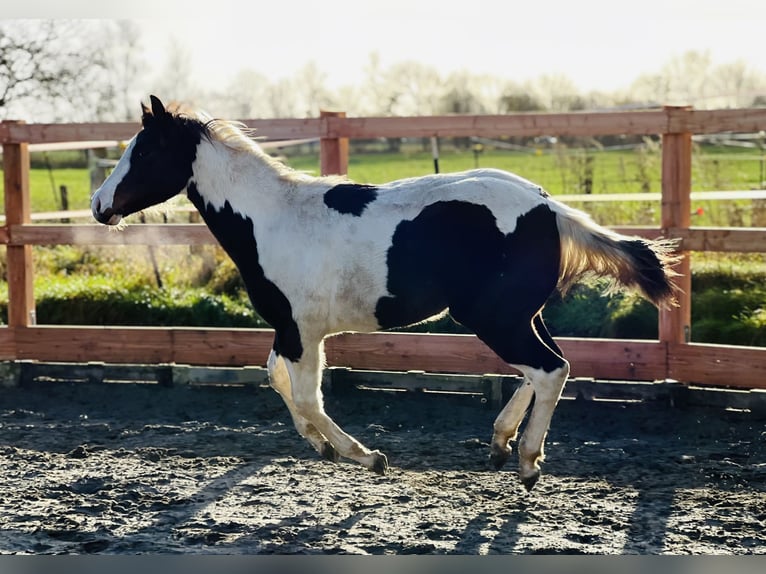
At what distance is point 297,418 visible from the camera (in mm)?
4879

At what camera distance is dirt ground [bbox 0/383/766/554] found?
3.89 meters

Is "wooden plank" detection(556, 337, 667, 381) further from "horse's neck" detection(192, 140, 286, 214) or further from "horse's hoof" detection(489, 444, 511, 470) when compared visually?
"horse's neck" detection(192, 140, 286, 214)

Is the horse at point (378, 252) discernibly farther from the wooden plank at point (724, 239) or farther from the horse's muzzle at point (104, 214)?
the wooden plank at point (724, 239)

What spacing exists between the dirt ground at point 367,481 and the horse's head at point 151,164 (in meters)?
1.37

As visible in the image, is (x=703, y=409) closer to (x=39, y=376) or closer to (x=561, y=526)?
(x=561, y=526)

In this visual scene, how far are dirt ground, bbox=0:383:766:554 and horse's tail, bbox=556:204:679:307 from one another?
0.94 meters

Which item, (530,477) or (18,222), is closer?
(530,477)

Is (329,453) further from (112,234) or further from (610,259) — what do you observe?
(112,234)

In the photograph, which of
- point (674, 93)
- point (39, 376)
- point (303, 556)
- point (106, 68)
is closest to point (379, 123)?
point (39, 376)

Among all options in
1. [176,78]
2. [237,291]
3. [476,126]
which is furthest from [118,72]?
[476,126]

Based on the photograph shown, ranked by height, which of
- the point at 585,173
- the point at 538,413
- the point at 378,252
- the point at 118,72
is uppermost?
the point at 118,72

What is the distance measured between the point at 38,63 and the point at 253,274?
26.8ft

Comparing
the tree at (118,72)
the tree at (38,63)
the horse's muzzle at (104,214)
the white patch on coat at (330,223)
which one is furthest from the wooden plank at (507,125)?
the tree at (118,72)

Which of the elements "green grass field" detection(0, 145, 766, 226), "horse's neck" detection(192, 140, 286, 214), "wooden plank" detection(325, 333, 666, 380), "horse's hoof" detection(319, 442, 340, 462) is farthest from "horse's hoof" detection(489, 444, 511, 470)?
"green grass field" detection(0, 145, 766, 226)
